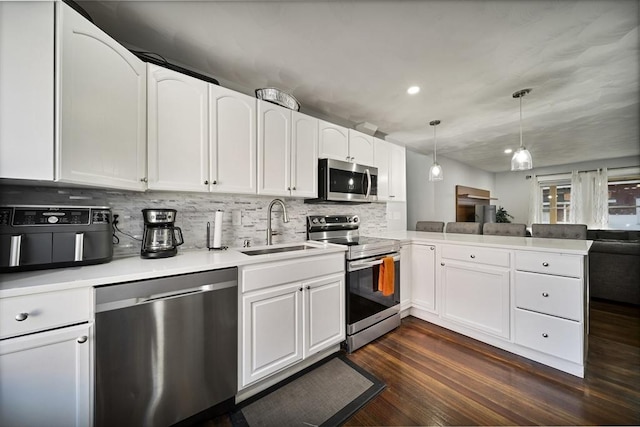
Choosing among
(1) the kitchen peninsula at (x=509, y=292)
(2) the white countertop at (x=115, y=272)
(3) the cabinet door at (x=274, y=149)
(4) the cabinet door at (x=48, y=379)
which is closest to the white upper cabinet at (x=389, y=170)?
(1) the kitchen peninsula at (x=509, y=292)

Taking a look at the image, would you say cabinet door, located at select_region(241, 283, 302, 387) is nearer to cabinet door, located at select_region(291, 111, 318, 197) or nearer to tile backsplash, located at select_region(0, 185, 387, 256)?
tile backsplash, located at select_region(0, 185, 387, 256)

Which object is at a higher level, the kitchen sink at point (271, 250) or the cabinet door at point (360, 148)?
the cabinet door at point (360, 148)

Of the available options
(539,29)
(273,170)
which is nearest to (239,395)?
Result: (273,170)

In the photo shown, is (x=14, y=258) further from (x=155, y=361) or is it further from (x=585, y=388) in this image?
(x=585, y=388)

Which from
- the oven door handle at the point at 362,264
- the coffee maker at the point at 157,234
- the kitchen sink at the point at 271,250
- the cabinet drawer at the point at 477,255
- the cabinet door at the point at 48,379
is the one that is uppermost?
the coffee maker at the point at 157,234

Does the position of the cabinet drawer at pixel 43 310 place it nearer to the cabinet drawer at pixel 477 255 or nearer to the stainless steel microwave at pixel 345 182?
the stainless steel microwave at pixel 345 182

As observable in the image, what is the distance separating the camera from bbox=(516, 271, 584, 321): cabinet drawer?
1.68m

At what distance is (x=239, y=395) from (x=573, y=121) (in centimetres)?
500

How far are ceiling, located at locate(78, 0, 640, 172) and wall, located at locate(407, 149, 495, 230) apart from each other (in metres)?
1.61

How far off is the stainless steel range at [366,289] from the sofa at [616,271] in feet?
9.73

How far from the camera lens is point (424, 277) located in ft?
8.50

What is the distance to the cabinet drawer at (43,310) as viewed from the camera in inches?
33.8

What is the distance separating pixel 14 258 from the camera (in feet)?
3.38

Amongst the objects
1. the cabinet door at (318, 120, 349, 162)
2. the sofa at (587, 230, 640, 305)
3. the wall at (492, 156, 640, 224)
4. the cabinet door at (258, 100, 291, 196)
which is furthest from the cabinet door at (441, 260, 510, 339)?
the wall at (492, 156, 640, 224)
